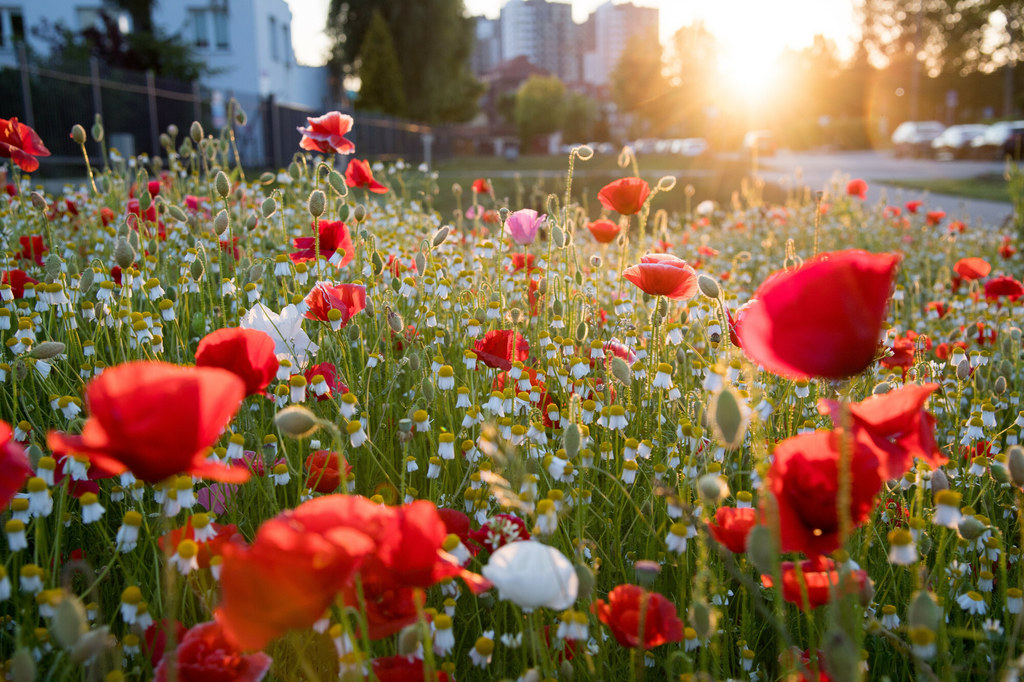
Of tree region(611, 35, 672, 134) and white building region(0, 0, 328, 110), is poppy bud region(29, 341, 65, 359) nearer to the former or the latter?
white building region(0, 0, 328, 110)

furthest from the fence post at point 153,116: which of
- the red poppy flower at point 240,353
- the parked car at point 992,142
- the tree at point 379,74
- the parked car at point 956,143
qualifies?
the parked car at point 956,143

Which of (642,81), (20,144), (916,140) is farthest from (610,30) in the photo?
(20,144)

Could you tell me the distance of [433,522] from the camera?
0.85 metres

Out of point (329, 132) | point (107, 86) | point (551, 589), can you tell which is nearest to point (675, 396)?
point (551, 589)

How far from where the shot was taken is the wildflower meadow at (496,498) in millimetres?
852

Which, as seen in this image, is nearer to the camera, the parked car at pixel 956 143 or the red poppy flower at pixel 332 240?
the red poppy flower at pixel 332 240

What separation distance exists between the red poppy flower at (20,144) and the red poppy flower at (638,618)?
2.08 meters

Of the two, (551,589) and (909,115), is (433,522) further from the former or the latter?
(909,115)

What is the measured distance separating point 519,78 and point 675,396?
9120 cm

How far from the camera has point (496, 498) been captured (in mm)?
1552

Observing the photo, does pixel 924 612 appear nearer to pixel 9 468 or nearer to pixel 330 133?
pixel 9 468

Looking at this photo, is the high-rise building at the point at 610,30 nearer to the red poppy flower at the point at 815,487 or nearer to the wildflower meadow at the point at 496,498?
the wildflower meadow at the point at 496,498

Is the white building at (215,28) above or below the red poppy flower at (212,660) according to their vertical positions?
above

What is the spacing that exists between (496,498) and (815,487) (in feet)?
2.36
